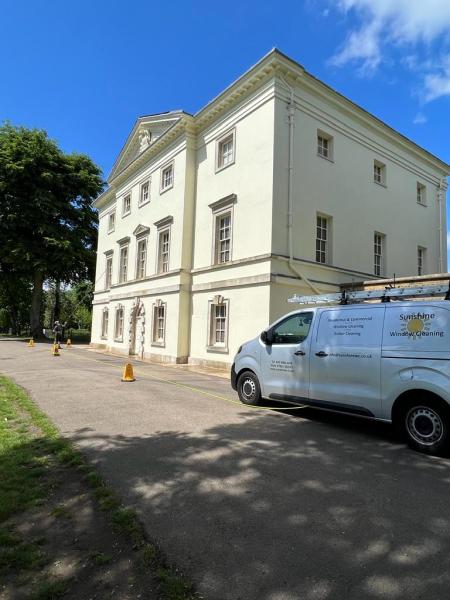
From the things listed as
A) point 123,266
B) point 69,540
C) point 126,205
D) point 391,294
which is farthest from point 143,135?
point 69,540

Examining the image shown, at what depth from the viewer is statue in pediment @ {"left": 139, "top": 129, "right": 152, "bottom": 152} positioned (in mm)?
23952

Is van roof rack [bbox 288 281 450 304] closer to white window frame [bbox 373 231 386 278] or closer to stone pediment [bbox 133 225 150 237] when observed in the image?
white window frame [bbox 373 231 386 278]

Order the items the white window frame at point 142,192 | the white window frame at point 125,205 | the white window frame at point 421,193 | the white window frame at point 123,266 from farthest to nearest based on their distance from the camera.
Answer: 1. the white window frame at point 123,266
2. the white window frame at point 125,205
3. the white window frame at point 142,192
4. the white window frame at point 421,193

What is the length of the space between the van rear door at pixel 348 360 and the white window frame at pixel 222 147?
39.5 feet

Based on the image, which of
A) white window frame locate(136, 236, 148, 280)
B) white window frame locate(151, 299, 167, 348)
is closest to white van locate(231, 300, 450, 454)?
white window frame locate(151, 299, 167, 348)

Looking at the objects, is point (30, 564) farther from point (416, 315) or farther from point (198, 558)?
point (416, 315)

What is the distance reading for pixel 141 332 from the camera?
2233cm

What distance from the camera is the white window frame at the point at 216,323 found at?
16.5m

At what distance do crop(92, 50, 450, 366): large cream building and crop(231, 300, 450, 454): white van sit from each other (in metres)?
6.86

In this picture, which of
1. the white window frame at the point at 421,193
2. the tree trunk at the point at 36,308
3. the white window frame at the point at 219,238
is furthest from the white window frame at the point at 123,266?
the white window frame at the point at 421,193

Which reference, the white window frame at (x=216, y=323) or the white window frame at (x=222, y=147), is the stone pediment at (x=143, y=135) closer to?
the white window frame at (x=222, y=147)

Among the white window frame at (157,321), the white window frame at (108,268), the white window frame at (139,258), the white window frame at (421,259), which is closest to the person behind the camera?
the white window frame at (157,321)

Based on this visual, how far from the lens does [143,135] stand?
24.4 m

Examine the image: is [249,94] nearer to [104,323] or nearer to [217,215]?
[217,215]
